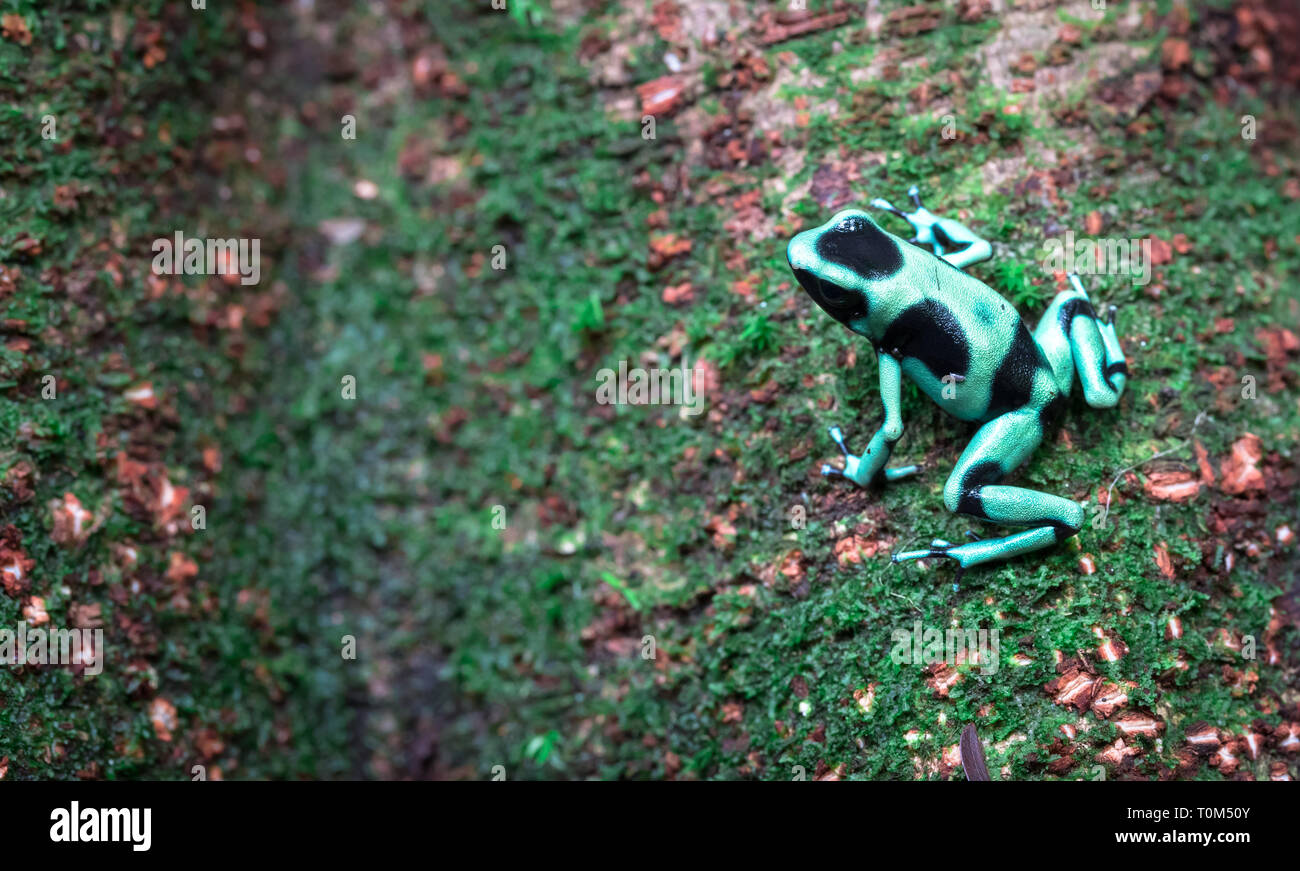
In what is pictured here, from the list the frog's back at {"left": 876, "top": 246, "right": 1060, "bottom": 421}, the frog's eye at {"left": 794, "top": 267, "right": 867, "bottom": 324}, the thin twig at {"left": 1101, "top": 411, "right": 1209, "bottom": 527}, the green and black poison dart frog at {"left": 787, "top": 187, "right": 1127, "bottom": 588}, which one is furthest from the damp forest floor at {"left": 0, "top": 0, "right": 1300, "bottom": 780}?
the frog's eye at {"left": 794, "top": 267, "right": 867, "bottom": 324}

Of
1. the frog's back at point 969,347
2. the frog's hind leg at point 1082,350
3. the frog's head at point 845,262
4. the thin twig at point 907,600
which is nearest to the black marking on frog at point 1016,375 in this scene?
the frog's back at point 969,347

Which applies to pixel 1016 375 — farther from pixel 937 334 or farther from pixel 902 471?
pixel 902 471

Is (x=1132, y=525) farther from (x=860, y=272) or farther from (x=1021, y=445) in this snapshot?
(x=860, y=272)

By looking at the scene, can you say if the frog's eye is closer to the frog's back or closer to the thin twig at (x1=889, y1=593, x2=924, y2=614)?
the frog's back

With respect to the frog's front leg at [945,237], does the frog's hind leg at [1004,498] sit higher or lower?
lower

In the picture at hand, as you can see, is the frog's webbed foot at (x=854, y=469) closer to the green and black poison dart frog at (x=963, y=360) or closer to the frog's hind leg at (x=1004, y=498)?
the green and black poison dart frog at (x=963, y=360)

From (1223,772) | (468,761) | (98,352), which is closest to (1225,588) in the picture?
(1223,772)
